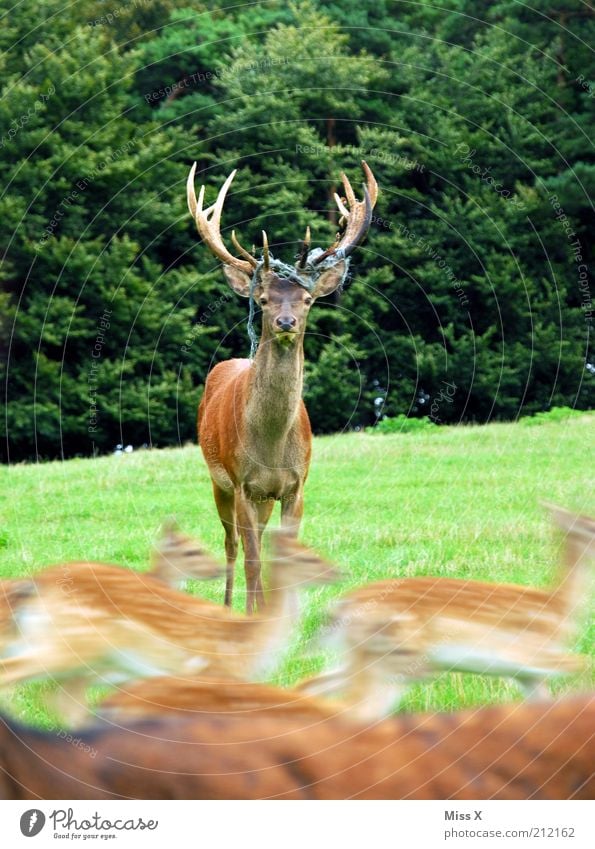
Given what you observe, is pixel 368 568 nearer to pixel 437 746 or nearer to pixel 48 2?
pixel 437 746

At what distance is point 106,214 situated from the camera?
19703 millimetres

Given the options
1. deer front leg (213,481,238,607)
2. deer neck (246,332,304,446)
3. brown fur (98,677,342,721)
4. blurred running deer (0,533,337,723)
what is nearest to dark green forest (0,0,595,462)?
deer front leg (213,481,238,607)

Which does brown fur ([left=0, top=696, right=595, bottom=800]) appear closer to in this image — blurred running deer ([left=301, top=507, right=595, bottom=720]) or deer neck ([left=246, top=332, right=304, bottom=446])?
blurred running deer ([left=301, top=507, right=595, bottom=720])

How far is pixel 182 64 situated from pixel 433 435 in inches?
329

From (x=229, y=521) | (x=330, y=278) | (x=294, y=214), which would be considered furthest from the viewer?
(x=294, y=214)

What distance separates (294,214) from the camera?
18.4 metres

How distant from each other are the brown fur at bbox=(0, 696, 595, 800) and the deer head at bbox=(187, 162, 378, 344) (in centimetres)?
442

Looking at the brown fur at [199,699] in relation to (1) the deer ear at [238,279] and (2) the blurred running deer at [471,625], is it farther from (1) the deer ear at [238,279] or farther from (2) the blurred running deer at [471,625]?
(1) the deer ear at [238,279]

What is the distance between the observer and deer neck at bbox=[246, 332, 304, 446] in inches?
240

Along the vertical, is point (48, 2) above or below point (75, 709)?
above

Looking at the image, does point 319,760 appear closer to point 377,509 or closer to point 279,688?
point 279,688

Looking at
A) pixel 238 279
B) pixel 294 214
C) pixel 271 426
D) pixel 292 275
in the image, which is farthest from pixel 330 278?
pixel 294 214

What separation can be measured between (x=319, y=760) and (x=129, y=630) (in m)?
1.45

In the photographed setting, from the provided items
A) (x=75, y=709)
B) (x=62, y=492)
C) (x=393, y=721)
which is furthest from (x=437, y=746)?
(x=62, y=492)
